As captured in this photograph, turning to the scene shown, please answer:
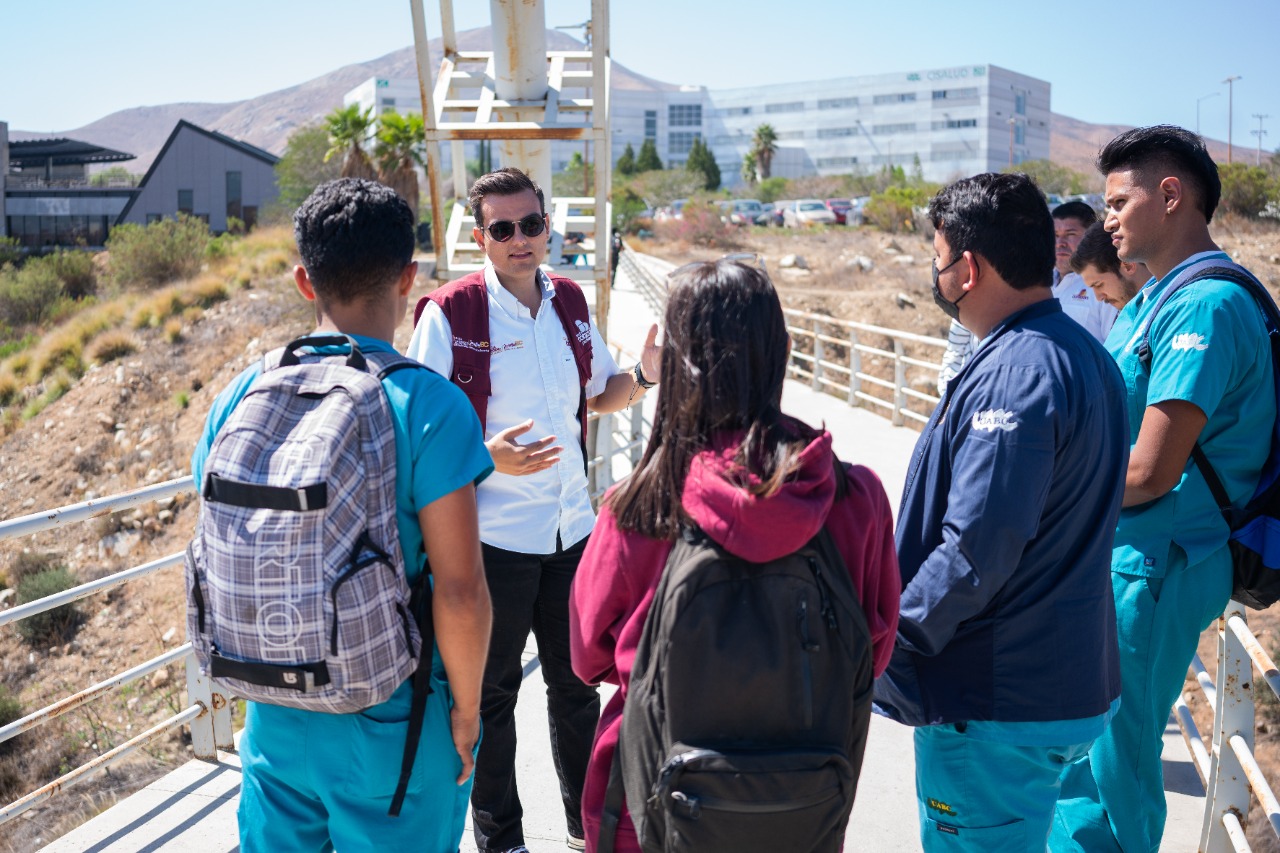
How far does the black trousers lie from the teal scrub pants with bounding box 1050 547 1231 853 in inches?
55.9

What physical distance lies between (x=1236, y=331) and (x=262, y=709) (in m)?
2.43

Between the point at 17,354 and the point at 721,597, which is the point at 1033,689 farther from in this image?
the point at 17,354

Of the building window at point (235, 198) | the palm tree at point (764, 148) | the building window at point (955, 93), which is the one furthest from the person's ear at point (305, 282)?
the building window at point (955, 93)

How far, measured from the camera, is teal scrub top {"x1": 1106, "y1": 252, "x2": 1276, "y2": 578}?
2605mm

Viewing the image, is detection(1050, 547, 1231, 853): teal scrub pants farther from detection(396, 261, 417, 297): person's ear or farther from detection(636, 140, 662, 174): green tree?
detection(636, 140, 662, 174): green tree

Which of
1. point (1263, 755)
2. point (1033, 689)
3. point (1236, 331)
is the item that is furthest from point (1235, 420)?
point (1263, 755)

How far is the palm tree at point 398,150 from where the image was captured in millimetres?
37406

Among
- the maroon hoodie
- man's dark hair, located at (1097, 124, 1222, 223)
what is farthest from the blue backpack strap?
the maroon hoodie

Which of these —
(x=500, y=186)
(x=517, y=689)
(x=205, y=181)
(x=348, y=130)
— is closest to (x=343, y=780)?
(x=517, y=689)

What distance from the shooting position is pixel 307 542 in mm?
Result: 1809

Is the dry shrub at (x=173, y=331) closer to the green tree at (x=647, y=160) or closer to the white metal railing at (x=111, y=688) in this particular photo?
the white metal railing at (x=111, y=688)

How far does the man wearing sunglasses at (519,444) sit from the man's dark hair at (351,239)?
1.03 metres

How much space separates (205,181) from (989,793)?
2509 inches

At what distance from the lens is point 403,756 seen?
200 centimetres
